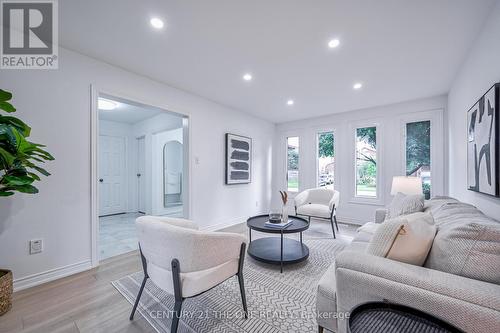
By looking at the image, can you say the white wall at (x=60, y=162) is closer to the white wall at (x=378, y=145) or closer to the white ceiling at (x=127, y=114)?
the white ceiling at (x=127, y=114)

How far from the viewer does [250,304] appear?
1804 millimetres

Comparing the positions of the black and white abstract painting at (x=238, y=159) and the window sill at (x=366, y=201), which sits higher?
the black and white abstract painting at (x=238, y=159)

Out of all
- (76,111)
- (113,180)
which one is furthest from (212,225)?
(113,180)

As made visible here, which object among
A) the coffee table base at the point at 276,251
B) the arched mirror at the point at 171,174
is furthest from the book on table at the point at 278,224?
the arched mirror at the point at 171,174

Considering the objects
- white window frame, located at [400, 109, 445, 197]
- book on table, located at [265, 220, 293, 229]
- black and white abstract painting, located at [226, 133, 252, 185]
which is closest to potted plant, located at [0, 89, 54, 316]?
book on table, located at [265, 220, 293, 229]

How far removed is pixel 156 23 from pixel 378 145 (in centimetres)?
427

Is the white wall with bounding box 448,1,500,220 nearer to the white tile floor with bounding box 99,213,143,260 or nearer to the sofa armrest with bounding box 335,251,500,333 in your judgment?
the sofa armrest with bounding box 335,251,500,333

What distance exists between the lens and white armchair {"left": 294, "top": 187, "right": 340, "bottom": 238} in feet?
11.7

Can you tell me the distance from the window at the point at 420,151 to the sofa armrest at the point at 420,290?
3595 millimetres

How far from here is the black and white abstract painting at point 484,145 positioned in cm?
152

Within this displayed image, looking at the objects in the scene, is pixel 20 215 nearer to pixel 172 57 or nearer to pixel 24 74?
pixel 24 74

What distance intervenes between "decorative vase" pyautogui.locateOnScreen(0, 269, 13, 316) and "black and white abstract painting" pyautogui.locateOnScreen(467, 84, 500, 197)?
3811 millimetres

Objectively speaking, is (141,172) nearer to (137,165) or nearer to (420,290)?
(137,165)

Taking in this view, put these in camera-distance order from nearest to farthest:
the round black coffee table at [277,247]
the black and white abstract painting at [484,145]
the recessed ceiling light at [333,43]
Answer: the black and white abstract painting at [484,145]
the recessed ceiling light at [333,43]
the round black coffee table at [277,247]
